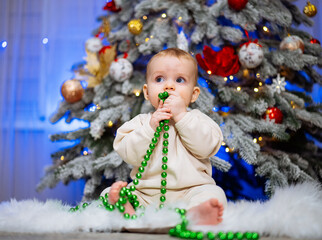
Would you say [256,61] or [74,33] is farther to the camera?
[74,33]

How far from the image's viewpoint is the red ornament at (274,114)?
1742 millimetres

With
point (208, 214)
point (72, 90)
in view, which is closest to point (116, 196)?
point (208, 214)

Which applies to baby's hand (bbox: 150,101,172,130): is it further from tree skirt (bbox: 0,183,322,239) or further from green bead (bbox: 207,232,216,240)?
green bead (bbox: 207,232,216,240)

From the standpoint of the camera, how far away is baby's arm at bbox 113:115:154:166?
1194 millimetres

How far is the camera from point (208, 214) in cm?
94

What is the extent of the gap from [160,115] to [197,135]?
141mm

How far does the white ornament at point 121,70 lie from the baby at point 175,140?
57 cm

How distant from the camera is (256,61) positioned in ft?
5.87

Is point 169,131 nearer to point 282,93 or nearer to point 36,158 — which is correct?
point 282,93

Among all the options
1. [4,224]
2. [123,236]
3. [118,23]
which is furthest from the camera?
[118,23]

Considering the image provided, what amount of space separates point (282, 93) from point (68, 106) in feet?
3.86

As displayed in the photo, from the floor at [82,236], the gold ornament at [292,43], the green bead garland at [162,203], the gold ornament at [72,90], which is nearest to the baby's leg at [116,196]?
the green bead garland at [162,203]

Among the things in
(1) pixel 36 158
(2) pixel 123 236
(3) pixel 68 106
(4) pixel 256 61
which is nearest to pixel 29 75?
(1) pixel 36 158

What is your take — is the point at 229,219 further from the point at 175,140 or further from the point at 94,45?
the point at 94,45
